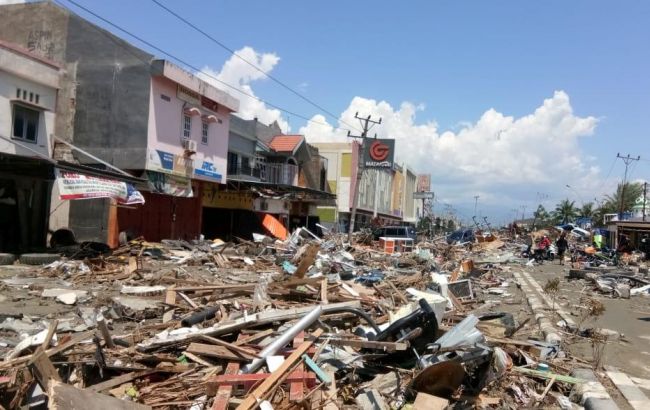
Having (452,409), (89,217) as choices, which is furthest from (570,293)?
(89,217)

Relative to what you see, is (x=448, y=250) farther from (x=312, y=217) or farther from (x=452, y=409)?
(x=452, y=409)

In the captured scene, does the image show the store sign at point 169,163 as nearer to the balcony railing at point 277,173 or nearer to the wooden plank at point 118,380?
the balcony railing at point 277,173

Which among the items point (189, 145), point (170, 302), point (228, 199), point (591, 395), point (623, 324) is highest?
point (189, 145)

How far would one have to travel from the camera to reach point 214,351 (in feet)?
20.4

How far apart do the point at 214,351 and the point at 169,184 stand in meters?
19.8

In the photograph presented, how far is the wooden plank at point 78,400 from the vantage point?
4.35 meters

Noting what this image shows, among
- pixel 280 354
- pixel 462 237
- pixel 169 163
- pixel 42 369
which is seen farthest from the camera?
pixel 462 237

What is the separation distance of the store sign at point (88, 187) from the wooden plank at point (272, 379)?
12.4m

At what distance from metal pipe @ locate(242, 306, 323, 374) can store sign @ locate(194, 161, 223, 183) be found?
20967 mm

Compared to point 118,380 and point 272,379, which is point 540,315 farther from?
point 118,380

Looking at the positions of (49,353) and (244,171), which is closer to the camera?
(49,353)

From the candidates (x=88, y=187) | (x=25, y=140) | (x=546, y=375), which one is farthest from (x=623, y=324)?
(x=25, y=140)

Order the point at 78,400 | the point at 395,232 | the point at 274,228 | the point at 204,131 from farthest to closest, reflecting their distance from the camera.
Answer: the point at 395,232
the point at 274,228
the point at 204,131
the point at 78,400

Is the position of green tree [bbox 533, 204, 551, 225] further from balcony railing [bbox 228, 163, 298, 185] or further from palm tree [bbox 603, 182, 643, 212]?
balcony railing [bbox 228, 163, 298, 185]
